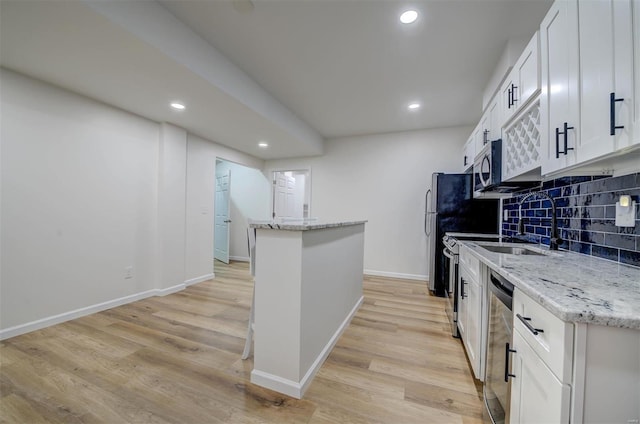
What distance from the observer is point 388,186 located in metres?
4.65

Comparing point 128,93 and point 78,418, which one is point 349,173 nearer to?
point 128,93

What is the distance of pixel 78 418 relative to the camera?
1430mm

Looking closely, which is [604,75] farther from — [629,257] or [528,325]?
[528,325]

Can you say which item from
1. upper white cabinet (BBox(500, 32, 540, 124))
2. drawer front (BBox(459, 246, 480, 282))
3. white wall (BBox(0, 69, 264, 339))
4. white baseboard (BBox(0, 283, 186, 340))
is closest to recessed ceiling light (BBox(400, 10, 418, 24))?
upper white cabinet (BBox(500, 32, 540, 124))

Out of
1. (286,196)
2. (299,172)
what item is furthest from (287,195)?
(299,172)

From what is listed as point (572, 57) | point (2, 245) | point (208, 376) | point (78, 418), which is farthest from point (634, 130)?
point (2, 245)

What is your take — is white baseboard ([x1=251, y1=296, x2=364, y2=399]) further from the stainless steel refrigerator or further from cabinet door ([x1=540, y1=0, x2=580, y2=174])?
the stainless steel refrigerator

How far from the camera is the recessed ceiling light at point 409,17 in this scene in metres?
1.87

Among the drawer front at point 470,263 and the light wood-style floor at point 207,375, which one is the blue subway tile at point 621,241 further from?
the light wood-style floor at point 207,375

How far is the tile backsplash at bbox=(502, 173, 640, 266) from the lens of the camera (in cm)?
127

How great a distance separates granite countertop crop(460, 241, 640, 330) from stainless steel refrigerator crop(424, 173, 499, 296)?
2.05 metres

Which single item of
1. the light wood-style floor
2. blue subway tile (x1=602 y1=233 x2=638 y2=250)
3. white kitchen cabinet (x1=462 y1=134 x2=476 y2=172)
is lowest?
the light wood-style floor

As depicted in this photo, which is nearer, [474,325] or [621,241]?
[621,241]

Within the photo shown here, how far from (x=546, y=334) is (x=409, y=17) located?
2.18m
